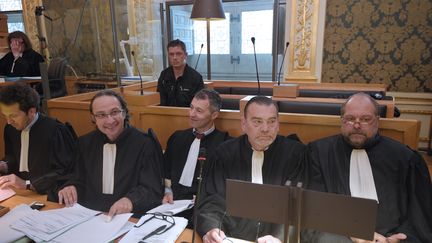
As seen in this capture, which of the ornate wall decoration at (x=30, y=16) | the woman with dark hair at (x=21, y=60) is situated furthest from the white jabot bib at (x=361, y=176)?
the ornate wall decoration at (x=30, y=16)

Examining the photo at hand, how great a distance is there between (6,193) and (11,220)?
0.41 m

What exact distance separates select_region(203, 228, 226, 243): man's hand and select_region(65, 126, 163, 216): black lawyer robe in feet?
1.92

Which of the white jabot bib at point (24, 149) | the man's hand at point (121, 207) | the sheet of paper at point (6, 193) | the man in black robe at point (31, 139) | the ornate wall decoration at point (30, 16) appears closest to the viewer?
the man's hand at point (121, 207)

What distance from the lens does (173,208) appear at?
1.69 metres

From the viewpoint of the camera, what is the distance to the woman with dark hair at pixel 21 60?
4.29 meters

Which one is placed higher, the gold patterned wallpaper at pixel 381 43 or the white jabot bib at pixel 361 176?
the gold patterned wallpaper at pixel 381 43

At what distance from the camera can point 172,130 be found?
2670 millimetres

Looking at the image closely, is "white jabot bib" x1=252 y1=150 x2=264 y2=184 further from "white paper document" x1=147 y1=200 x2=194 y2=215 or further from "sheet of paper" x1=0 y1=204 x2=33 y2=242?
"sheet of paper" x1=0 y1=204 x2=33 y2=242

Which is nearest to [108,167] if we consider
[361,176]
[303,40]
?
[361,176]

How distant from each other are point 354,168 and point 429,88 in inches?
153

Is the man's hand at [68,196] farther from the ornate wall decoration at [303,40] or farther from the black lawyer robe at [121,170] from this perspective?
the ornate wall decoration at [303,40]

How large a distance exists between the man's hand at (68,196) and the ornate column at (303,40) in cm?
418

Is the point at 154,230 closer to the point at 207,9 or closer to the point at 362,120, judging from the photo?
the point at 362,120

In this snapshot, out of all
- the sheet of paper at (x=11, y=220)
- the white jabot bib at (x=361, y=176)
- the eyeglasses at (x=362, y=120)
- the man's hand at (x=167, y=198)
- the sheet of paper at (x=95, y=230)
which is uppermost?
the eyeglasses at (x=362, y=120)
